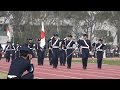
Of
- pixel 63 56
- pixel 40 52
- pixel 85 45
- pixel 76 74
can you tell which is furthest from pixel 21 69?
pixel 40 52

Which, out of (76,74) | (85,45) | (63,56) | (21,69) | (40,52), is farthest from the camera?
(40,52)

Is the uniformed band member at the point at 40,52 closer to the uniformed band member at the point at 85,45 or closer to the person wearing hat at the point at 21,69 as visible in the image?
the uniformed band member at the point at 85,45

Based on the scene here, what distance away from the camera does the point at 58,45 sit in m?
20.4

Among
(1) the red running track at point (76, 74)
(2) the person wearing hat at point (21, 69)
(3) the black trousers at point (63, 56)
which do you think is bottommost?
(1) the red running track at point (76, 74)

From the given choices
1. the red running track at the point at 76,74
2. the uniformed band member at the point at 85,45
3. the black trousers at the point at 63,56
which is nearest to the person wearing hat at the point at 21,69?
the red running track at the point at 76,74

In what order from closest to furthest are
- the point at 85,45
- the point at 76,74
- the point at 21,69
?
the point at 21,69 < the point at 76,74 < the point at 85,45

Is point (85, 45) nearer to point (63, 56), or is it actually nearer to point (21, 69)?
point (63, 56)

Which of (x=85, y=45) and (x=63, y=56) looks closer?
(x=85, y=45)

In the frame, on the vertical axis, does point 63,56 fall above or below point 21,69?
Result: below
